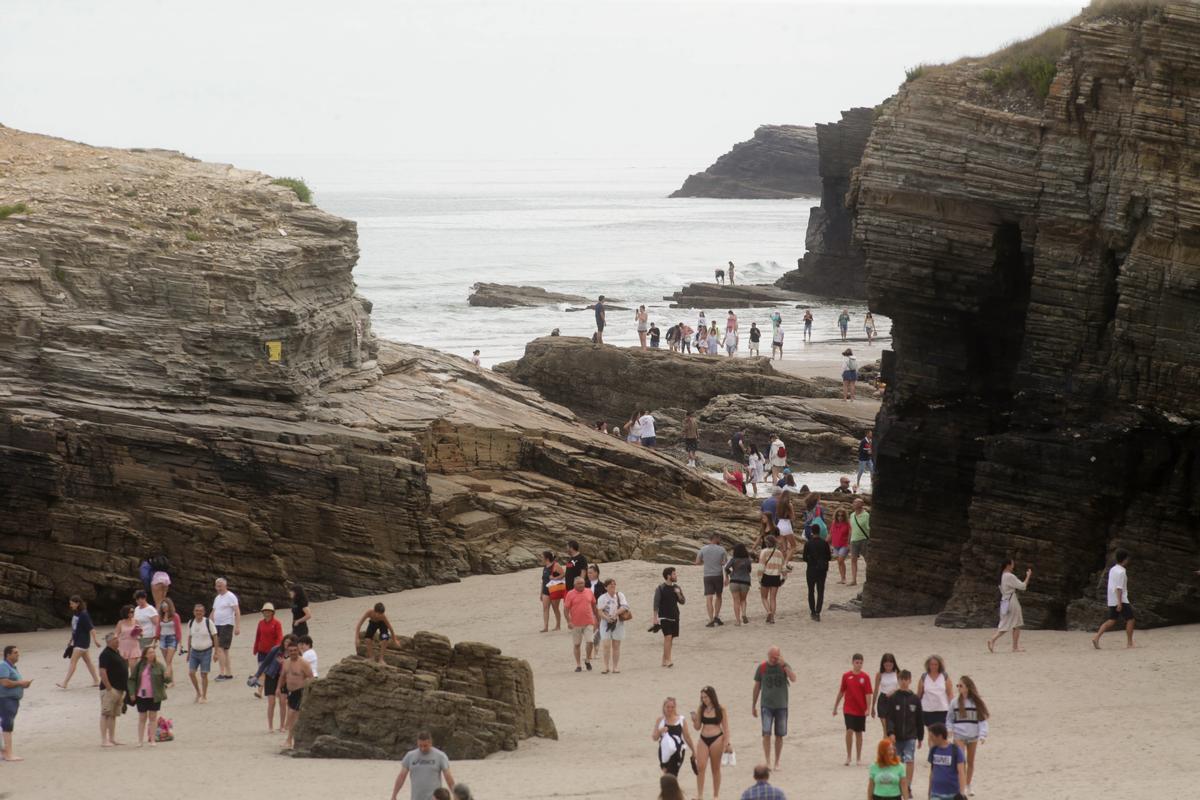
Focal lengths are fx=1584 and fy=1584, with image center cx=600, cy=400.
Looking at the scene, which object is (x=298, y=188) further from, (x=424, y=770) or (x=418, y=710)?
(x=424, y=770)

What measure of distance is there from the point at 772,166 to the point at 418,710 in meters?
155

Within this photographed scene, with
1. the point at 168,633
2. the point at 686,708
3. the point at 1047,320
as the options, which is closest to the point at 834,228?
the point at 1047,320

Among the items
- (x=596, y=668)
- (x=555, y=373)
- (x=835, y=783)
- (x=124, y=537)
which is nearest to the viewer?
(x=835, y=783)

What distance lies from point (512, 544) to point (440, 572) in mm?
1464

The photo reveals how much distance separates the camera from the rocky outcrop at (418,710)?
1517 cm

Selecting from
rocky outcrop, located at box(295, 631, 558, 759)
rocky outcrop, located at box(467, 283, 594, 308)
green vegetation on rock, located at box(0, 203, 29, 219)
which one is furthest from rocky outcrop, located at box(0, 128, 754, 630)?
rocky outcrop, located at box(467, 283, 594, 308)

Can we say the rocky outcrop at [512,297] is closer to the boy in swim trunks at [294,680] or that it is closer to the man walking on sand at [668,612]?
the man walking on sand at [668,612]

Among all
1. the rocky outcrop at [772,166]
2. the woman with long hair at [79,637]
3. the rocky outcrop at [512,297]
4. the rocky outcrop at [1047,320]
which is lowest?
the woman with long hair at [79,637]

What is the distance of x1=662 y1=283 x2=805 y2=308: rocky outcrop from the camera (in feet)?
223

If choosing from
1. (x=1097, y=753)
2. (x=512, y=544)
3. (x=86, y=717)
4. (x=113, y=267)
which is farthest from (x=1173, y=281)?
(x=113, y=267)

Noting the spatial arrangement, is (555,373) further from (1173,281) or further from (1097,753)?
(1097,753)

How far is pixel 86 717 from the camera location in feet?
58.7

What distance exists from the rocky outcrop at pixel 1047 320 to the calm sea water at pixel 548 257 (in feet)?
98.1

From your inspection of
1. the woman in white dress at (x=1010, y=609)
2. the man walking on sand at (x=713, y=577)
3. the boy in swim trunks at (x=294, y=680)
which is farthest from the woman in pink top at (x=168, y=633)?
the woman in white dress at (x=1010, y=609)
